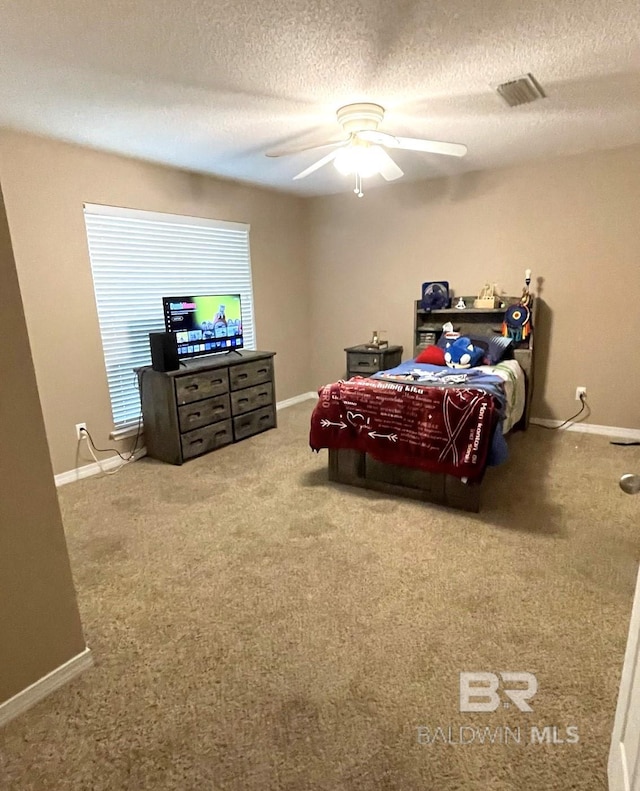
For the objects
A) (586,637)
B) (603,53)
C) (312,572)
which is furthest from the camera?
(312,572)

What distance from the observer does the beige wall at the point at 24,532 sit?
141 centimetres

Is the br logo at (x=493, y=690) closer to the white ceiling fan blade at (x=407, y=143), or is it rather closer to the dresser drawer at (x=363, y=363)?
the white ceiling fan blade at (x=407, y=143)

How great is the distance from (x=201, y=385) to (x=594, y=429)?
3484 millimetres

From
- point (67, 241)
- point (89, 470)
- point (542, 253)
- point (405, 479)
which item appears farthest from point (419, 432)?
point (67, 241)

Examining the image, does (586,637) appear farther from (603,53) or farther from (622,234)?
(622,234)

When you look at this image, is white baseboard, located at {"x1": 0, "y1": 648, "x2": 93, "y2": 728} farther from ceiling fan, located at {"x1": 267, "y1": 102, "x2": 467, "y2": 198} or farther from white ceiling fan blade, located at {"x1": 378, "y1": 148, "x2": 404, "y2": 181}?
white ceiling fan blade, located at {"x1": 378, "y1": 148, "x2": 404, "y2": 181}

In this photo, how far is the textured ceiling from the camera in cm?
171

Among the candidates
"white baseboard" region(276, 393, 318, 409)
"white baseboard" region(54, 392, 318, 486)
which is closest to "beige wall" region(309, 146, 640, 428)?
"white baseboard" region(276, 393, 318, 409)

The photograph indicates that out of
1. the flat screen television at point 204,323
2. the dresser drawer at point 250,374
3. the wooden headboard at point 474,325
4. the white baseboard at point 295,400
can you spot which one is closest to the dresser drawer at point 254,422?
the dresser drawer at point 250,374

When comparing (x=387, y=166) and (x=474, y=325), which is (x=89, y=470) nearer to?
(x=387, y=166)

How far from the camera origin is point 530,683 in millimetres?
1610

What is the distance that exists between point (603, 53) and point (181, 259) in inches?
127

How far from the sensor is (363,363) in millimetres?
4684

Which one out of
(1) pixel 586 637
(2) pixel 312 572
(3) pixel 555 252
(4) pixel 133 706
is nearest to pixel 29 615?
(4) pixel 133 706
